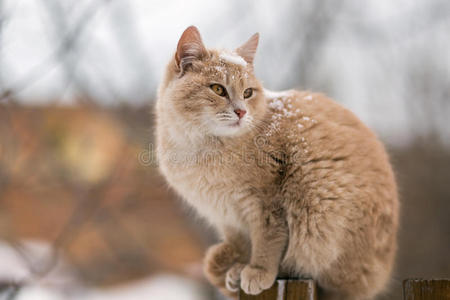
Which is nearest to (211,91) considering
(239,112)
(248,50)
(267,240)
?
(239,112)

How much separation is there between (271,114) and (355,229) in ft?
2.68

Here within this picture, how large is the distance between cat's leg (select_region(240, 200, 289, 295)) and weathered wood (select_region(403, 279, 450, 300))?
0.74 meters

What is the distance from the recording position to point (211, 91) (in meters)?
2.46

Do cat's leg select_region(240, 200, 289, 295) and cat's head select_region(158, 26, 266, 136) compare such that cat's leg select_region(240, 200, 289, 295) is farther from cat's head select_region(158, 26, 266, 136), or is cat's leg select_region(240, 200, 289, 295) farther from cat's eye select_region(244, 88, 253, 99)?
cat's eye select_region(244, 88, 253, 99)

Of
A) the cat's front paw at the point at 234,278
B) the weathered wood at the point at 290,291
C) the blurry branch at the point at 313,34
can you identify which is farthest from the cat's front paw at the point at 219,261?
the blurry branch at the point at 313,34

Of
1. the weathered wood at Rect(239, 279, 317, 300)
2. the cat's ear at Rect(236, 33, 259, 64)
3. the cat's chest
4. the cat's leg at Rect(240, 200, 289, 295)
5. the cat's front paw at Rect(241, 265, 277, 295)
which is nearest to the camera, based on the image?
the weathered wood at Rect(239, 279, 317, 300)

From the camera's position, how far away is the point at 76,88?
3635 millimetres

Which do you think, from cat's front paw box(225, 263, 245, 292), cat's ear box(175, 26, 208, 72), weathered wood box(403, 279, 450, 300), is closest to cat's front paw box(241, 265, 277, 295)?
cat's front paw box(225, 263, 245, 292)

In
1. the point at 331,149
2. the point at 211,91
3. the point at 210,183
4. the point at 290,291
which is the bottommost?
the point at 290,291

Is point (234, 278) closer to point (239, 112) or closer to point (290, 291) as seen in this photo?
point (290, 291)

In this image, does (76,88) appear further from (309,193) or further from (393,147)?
(393,147)

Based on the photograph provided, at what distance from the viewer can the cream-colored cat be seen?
2.34 m

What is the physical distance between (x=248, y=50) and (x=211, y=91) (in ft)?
1.34

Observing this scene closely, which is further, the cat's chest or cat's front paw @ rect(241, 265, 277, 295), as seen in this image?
the cat's chest
